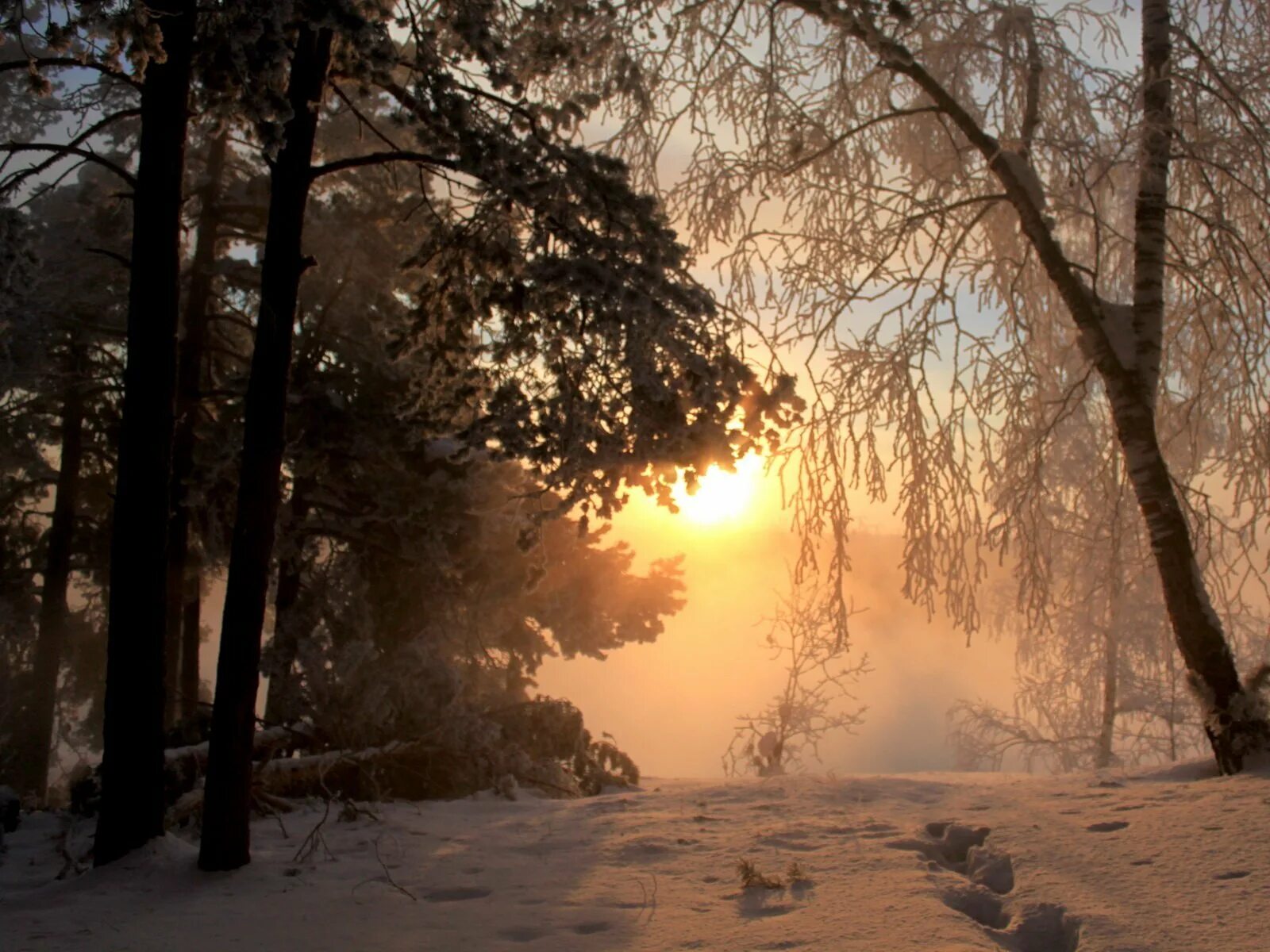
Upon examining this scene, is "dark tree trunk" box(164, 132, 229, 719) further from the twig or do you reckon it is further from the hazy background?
the hazy background

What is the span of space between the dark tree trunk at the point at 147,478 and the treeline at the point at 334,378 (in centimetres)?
2

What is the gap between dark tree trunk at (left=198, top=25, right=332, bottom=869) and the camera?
209 inches

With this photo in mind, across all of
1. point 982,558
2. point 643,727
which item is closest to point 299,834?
point 982,558

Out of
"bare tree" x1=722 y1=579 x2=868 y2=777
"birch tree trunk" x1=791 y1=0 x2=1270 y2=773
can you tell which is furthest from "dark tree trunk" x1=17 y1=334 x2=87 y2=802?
"birch tree trunk" x1=791 y1=0 x2=1270 y2=773

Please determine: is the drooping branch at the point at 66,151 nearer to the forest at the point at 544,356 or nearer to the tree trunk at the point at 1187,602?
the forest at the point at 544,356

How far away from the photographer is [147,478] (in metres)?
5.62

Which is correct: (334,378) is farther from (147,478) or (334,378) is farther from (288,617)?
(147,478)

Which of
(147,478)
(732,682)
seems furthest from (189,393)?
(732,682)

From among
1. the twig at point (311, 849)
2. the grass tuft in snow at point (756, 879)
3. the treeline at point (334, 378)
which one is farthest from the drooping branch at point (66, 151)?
the grass tuft in snow at point (756, 879)

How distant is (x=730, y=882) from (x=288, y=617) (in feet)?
30.4

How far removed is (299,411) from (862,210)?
7.39m

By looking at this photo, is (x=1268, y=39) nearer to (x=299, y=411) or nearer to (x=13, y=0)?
(x=13, y=0)

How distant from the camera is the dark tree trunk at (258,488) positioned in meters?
5.31

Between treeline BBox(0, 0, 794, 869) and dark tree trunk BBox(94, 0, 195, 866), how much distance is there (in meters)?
0.02
